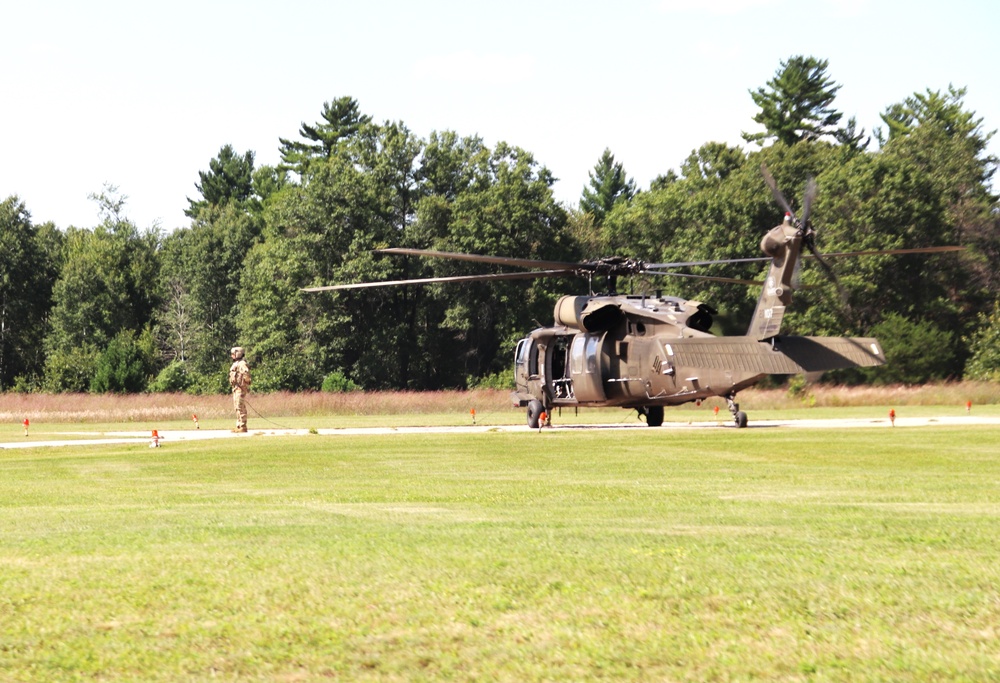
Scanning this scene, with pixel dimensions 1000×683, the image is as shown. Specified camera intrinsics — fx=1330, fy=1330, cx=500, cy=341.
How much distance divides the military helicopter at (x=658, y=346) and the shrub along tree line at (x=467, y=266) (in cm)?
4150

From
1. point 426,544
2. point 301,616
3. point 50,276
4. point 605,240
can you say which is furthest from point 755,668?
Answer: point 50,276

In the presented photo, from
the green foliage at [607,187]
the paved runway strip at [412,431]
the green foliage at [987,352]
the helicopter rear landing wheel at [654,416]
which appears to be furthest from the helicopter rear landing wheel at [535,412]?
the green foliage at [607,187]

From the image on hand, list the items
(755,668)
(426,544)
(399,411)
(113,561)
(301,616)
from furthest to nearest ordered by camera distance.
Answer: (399,411), (426,544), (113,561), (301,616), (755,668)

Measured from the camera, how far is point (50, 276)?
11406cm

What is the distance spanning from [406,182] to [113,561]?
9014 centimetres

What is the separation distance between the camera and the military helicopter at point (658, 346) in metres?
32.5

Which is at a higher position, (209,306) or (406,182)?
(406,182)

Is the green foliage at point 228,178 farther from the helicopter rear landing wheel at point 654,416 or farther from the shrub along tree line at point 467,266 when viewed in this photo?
the helicopter rear landing wheel at point 654,416

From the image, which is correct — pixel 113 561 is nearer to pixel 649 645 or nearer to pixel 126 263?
pixel 649 645

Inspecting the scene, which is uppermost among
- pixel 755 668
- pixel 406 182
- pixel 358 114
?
pixel 358 114

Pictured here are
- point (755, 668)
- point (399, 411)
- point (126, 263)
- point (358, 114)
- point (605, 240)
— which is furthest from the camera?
point (358, 114)

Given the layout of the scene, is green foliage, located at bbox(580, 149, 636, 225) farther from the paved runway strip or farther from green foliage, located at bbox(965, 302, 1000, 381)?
the paved runway strip

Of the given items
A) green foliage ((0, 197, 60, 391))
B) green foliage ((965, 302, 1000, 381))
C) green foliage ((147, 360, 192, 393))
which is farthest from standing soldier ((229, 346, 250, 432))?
green foliage ((0, 197, 60, 391))

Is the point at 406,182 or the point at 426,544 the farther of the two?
the point at 406,182
